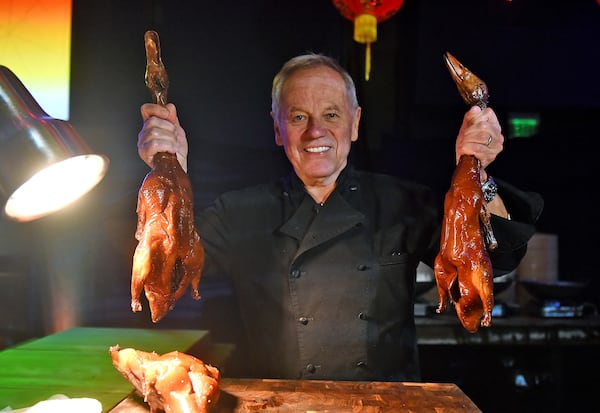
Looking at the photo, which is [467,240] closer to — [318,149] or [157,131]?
[318,149]

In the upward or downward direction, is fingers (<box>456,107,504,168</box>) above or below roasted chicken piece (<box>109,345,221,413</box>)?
above

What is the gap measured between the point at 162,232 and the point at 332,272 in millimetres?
1061

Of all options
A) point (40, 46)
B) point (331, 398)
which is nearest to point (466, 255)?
point (331, 398)

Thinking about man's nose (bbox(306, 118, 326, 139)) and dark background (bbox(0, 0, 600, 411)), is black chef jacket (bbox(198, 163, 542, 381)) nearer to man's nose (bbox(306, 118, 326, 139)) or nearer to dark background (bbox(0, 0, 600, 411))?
man's nose (bbox(306, 118, 326, 139))

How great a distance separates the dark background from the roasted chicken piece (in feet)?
10.2

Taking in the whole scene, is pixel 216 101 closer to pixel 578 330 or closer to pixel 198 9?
pixel 198 9

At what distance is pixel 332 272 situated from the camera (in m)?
2.73

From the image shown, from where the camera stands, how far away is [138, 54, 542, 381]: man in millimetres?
2686

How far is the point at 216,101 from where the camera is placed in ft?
16.8

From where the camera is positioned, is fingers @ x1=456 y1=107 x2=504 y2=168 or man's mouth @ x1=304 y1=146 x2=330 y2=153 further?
man's mouth @ x1=304 y1=146 x2=330 y2=153

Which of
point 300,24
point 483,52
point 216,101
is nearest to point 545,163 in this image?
point 483,52

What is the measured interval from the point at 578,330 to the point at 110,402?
4013 mm

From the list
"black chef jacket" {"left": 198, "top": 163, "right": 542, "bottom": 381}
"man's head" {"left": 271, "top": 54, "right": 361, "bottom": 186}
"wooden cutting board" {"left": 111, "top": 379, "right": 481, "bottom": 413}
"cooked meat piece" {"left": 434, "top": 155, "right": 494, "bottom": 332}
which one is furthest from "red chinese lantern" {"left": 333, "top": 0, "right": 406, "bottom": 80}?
"wooden cutting board" {"left": 111, "top": 379, "right": 481, "bottom": 413}

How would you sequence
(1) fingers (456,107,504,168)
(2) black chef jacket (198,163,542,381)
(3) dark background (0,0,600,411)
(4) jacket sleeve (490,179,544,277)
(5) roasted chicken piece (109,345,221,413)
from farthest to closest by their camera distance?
(3) dark background (0,0,600,411)
(2) black chef jacket (198,163,542,381)
(4) jacket sleeve (490,179,544,277)
(1) fingers (456,107,504,168)
(5) roasted chicken piece (109,345,221,413)
